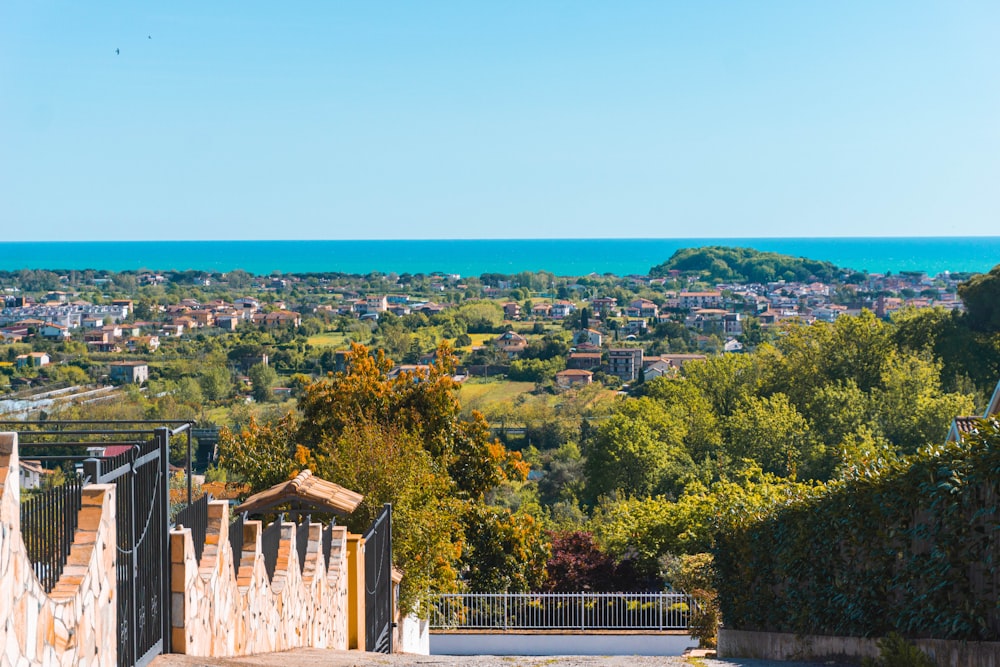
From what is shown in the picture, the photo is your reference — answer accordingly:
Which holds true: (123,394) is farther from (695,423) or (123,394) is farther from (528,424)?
(695,423)

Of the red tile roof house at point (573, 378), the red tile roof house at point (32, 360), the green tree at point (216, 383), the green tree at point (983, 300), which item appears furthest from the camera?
the red tile roof house at point (32, 360)

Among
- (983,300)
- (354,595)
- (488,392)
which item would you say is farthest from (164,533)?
(488,392)

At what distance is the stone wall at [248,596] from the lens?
6.65 m

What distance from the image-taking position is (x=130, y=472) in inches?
238

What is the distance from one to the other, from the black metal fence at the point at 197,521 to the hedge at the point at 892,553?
453cm

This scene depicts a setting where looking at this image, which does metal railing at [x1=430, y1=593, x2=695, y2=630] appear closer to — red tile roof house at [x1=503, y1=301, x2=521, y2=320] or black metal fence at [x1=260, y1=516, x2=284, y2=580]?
black metal fence at [x1=260, y1=516, x2=284, y2=580]

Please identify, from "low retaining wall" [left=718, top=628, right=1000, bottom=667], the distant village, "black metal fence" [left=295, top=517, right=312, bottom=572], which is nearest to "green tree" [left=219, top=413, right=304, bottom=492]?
"black metal fence" [left=295, top=517, right=312, bottom=572]

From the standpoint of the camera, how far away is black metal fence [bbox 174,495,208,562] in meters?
6.92

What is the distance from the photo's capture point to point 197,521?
23.2ft

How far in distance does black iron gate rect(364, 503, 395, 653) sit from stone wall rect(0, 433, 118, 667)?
656 cm

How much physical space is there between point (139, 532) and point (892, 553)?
5.01m

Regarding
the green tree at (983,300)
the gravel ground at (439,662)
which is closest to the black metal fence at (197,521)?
the gravel ground at (439,662)

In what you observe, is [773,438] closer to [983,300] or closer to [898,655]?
[983,300]

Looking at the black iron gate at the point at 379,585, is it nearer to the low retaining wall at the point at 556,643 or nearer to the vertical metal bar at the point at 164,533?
the low retaining wall at the point at 556,643
